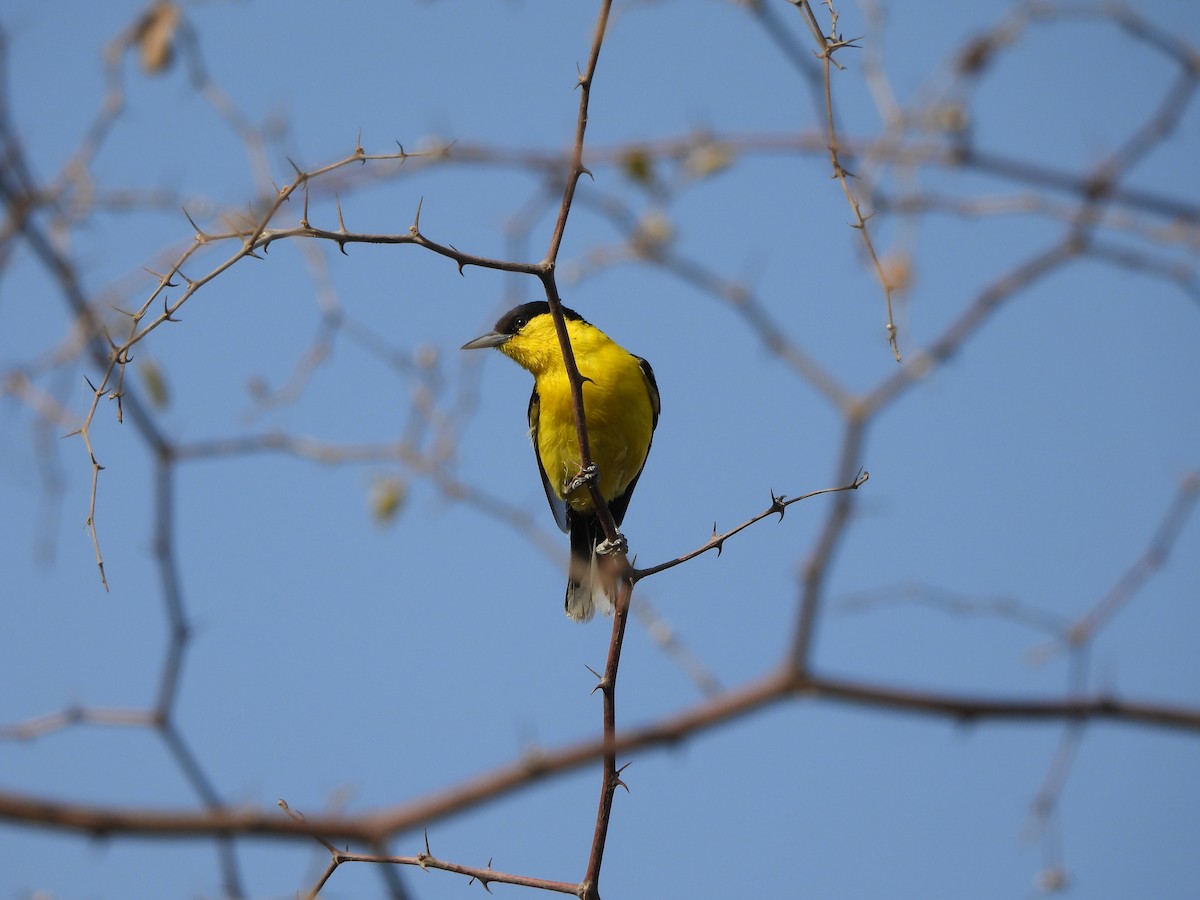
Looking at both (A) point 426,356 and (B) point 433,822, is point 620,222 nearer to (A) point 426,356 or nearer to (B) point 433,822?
(A) point 426,356

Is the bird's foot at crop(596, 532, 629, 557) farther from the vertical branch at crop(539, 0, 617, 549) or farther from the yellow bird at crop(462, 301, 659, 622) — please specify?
the vertical branch at crop(539, 0, 617, 549)

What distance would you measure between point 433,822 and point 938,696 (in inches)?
19.5

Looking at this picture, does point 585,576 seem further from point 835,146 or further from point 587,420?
point 835,146

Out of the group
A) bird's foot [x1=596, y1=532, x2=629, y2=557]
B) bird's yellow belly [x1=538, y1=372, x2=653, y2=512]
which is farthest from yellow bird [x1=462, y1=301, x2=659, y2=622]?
bird's foot [x1=596, y1=532, x2=629, y2=557]

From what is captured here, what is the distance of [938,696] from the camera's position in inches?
44.5

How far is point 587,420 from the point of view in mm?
5781

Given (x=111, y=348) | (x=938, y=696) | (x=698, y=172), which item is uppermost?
(x=698, y=172)

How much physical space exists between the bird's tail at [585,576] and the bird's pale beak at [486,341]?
39.9 inches

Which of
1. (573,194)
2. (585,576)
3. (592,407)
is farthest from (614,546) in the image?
(585,576)

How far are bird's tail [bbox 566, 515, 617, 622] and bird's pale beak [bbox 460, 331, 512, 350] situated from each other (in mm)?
1015

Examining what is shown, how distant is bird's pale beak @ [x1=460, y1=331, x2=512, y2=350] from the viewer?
621cm

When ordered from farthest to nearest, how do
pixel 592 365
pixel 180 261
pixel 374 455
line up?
1. pixel 592 365
2. pixel 374 455
3. pixel 180 261

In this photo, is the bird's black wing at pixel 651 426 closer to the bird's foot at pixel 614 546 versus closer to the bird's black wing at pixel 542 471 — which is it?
the bird's black wing at pixel 542 471

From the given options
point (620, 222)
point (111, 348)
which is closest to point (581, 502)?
point (620, 222)
